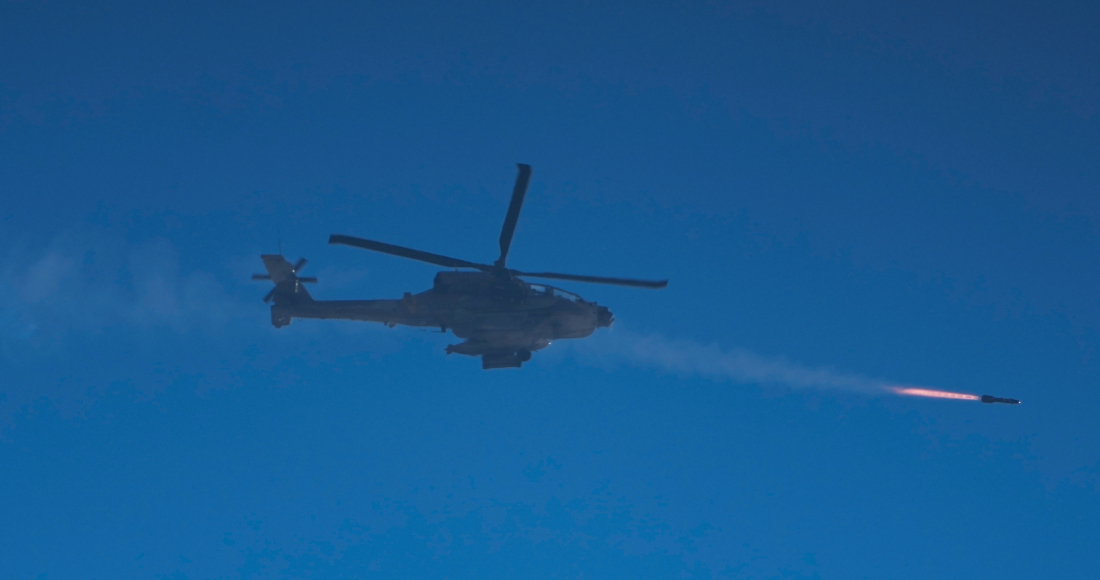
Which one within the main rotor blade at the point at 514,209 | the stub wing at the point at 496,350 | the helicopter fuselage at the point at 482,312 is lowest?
the stub wing at the point at 496,350

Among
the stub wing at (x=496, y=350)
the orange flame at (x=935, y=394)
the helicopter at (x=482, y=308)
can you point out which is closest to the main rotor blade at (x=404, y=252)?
the helicopter at (x=482, y=308)

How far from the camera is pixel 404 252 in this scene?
3916 centimetres

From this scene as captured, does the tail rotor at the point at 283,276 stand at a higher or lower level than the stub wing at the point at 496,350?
higher

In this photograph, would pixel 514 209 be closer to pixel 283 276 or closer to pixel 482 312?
pixel 482 312

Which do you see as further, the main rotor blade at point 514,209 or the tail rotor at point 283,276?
the tail rotor at point 283,276

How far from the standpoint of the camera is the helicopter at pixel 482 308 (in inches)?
1629

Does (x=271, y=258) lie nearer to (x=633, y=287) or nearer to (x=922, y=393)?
(x=633, y=287)

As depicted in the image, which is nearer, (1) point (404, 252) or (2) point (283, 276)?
(1) point (404, 252)

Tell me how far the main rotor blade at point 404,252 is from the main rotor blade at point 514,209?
3.16 feet

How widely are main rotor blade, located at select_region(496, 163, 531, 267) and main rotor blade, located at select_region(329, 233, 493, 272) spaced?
964mm

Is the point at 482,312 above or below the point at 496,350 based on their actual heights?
above

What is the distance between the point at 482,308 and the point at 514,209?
500 centimetres

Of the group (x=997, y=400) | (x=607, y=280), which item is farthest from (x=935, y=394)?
(x=607, y=280)

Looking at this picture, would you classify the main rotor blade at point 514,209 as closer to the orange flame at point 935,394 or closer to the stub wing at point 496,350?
the stub wing at point 496,350
